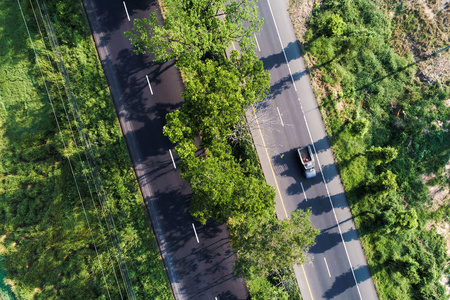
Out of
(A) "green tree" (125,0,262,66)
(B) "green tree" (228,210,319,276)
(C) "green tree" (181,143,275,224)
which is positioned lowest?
(B) "green tree" (228,210,319,276)

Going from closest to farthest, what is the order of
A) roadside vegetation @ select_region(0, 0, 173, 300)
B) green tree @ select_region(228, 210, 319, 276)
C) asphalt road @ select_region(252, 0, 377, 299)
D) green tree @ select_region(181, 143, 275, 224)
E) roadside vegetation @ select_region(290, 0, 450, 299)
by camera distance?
1. green tree @ select_region(181, 143, 275, 224)
2. green tree @ select_region(228, 210, 319, 276)
3. roadside vegetation @ select_region(0, 0, 173, 300)
4. asphalt road @ select_region(252, 0, 377, 299)
5. roadside vegetation @ select_region(290, 0, 450, 299)

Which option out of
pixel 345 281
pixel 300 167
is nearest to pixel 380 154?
pixel 300 167

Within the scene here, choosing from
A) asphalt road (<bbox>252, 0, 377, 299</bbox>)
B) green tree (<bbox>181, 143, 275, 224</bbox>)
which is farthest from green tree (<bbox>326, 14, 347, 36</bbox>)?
green tree (<bbox>181, 143, 275, 224</bbox>)

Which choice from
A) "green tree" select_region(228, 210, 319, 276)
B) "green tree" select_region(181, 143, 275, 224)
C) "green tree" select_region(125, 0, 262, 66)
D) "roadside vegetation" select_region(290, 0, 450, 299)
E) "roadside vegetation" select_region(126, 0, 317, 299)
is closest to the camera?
"green tree" select_region(181, 143, 275, 224)

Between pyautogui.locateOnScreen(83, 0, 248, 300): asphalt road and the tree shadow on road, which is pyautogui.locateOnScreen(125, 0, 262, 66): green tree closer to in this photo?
pyautogui.locateOnScreen(83, 0, 248, 300): asphalt road

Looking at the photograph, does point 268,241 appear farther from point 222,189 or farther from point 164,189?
point 164,189

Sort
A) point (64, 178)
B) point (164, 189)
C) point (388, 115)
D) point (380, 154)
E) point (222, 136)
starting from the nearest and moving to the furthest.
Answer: point (222, 136), point (380, 154), point (164, 189), point (388, 115), point (64, 178)
